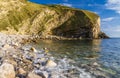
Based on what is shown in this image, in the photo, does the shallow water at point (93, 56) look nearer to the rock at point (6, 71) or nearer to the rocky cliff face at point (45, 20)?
the rock at point (6, 71)

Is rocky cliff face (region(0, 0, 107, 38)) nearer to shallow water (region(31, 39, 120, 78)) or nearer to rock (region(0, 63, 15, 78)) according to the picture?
shallow water (region(31, 39, 120, 78))

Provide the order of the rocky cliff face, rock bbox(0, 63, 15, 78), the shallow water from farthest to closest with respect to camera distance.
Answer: the rocky cliff face, the shallow water, rock bbox(0, 63, 15, 78)

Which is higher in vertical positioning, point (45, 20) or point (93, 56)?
point (45, 20)

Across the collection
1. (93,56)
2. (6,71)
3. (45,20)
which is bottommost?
(93,56)

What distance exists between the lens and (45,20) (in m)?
159

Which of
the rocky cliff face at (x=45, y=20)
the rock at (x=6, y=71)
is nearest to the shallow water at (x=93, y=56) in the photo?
the rock at (x=6, y=71)

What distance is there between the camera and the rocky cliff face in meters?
140

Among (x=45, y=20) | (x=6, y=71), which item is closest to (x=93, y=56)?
(x=6, y=71)

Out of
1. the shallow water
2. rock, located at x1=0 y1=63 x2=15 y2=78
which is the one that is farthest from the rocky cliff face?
rock, located at x1=0 y1=63 x2=15 y2=78

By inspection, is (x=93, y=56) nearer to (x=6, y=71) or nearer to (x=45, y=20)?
(x=6, y=71)

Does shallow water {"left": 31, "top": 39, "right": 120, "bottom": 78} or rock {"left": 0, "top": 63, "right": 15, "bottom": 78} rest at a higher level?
rock {"left": 0, "top": 63, "right": 15, "bottom": 78}

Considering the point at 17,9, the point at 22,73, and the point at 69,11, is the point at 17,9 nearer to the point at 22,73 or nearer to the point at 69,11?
the point at 69,11

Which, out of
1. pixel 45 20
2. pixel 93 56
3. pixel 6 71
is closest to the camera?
pixel 6 71

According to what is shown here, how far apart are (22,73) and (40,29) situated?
136 meters
